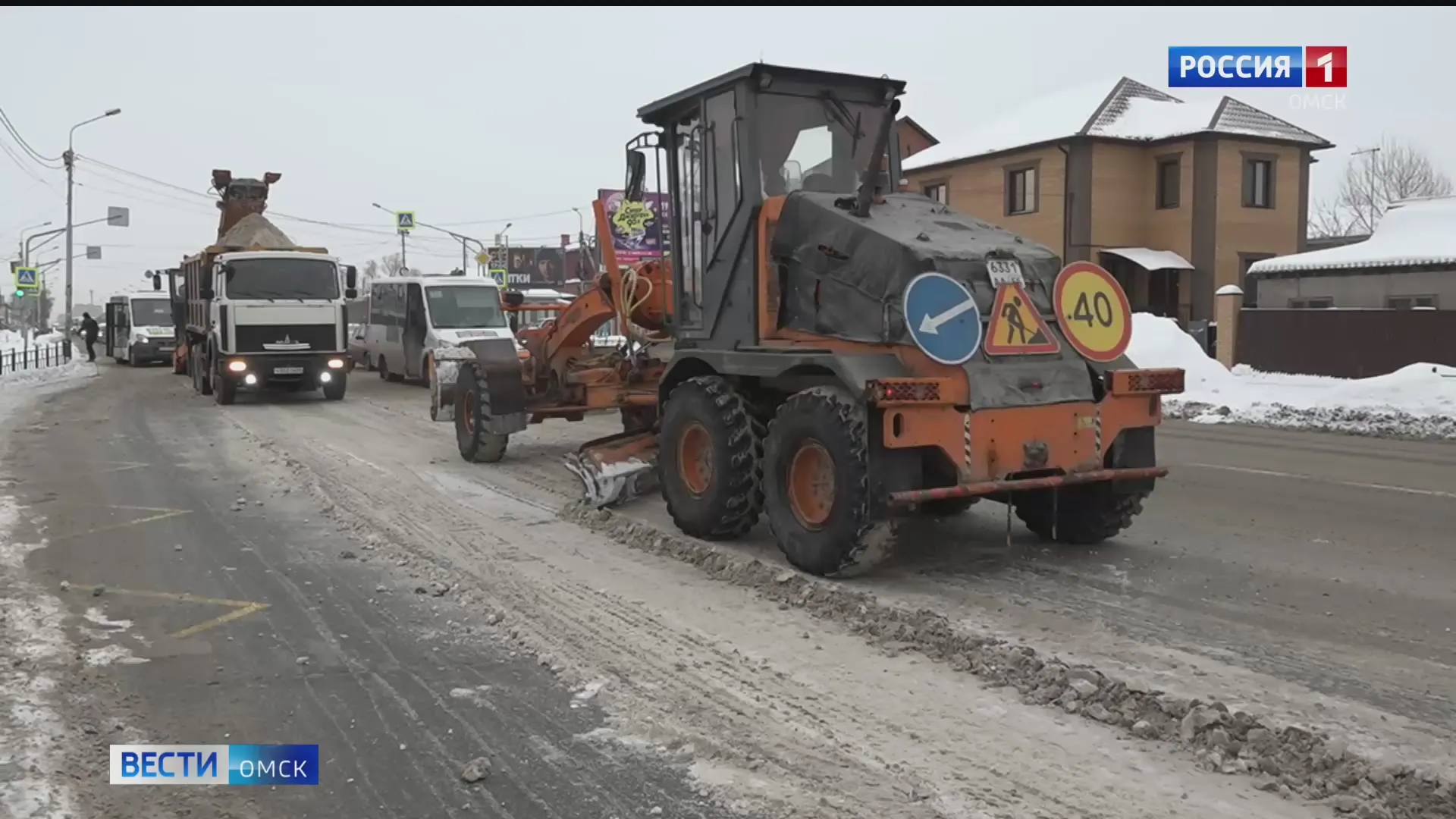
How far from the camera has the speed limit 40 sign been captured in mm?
7297

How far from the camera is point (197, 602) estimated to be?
6.77 m

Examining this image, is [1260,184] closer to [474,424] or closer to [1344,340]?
[1344,340]

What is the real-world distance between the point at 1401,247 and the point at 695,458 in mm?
26636

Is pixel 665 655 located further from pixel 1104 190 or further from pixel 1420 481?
pixel 1104 190

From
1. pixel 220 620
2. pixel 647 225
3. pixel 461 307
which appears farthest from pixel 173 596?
pixel 461 307

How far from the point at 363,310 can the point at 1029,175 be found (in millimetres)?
20337

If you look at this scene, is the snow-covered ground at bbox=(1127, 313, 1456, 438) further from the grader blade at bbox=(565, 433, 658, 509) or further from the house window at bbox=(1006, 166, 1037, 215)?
the house window at bbox=(1006, 166, 1037, 215)

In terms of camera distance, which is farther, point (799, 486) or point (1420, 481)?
point (1420, 481)

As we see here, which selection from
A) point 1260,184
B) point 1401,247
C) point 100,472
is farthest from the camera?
point 1260,184

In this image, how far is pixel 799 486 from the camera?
7289mm

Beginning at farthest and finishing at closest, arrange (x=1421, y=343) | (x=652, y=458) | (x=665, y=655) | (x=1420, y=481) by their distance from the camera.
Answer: (x=1421, y=343) → (x=1420, y=481) → (x=652, y=458) → (x=665, y=655)

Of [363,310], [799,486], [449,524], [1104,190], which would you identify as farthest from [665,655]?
[1104,190]

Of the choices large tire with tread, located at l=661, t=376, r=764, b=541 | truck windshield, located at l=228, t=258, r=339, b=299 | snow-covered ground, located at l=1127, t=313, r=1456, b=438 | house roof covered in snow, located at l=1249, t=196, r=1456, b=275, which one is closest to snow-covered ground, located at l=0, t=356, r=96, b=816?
large tire with tread, located at l=661, t=376, r=764, b=541

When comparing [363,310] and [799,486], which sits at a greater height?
[363,310]
